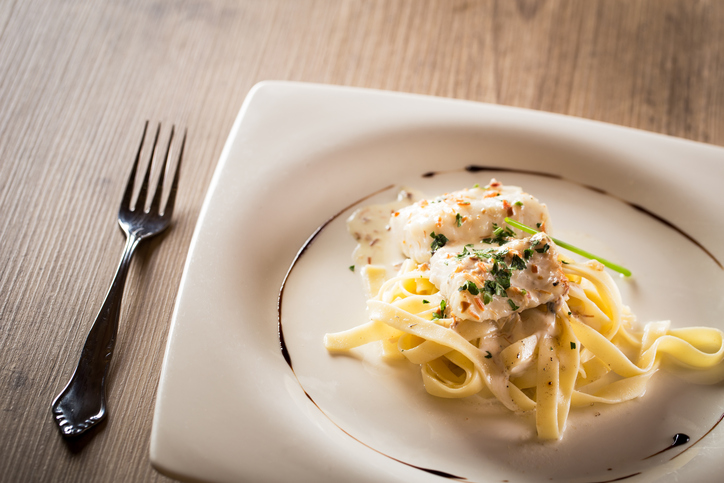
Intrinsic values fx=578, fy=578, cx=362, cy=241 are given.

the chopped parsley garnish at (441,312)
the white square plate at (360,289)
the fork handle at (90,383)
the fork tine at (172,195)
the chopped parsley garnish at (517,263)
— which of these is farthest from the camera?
the fork tine at (172,195)

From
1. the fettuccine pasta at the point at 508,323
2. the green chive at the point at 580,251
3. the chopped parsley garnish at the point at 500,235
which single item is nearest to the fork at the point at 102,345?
the fettuccine pasta at the point at 508,323

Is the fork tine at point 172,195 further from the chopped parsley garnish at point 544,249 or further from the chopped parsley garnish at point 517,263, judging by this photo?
the chopped parsley garnish at point 544,249

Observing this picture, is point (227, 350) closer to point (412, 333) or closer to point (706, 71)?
point (412, 333)

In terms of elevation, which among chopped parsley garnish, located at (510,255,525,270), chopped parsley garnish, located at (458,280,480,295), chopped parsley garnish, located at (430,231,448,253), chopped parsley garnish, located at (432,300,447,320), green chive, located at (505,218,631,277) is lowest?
chopped parsley garnish, located at (432,300,447,320)

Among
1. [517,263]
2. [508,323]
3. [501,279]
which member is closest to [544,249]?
[517,263]

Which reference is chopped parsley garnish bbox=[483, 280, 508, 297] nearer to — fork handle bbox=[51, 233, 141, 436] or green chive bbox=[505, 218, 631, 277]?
green chive bbox=[505, 218, 631, 277]

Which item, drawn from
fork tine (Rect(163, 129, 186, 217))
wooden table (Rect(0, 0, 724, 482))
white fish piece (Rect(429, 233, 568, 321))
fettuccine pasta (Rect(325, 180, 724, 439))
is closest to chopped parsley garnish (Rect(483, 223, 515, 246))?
fettuccine pasta (Rect(325, 180, 724, 439))

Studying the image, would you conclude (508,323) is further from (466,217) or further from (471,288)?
(466,217)
